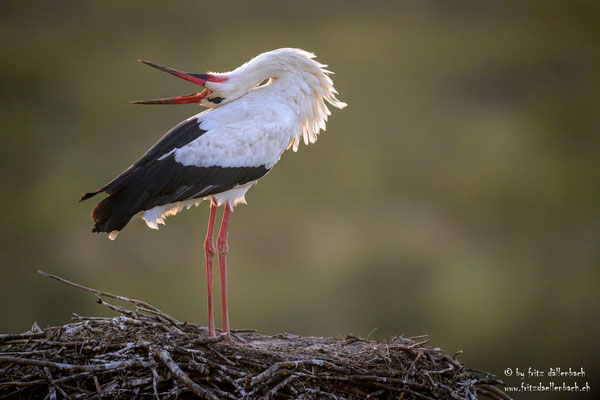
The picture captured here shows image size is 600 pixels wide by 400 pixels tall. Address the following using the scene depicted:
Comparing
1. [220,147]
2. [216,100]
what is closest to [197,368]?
[220,147]

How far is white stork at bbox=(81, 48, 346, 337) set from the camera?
16.9 feet

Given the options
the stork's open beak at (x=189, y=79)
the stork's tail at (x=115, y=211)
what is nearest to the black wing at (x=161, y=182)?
the stork's tail at (x=115, y=211)

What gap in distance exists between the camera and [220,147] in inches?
209

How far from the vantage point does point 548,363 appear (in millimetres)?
20141

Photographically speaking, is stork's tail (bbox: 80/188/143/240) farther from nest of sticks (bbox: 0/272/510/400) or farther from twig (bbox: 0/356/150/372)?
twig (bbox: 0/356/150/372)

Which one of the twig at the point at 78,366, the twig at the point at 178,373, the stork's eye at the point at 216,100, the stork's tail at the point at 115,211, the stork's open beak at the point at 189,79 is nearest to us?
the twig at the point at 178,373

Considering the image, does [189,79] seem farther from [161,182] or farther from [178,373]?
[178,373]

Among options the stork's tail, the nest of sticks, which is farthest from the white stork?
the nest of sticks

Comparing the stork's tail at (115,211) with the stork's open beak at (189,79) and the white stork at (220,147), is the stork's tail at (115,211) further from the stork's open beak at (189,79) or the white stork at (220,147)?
the stork's open beak at (189,79)

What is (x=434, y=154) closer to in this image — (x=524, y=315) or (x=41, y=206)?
(x=524, y=315)

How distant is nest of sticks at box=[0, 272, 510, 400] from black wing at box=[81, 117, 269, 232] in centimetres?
70

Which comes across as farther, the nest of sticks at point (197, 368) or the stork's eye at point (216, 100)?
the stork's eye at point (216, 100)

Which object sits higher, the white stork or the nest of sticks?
the white stork

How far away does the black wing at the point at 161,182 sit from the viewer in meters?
5.09
